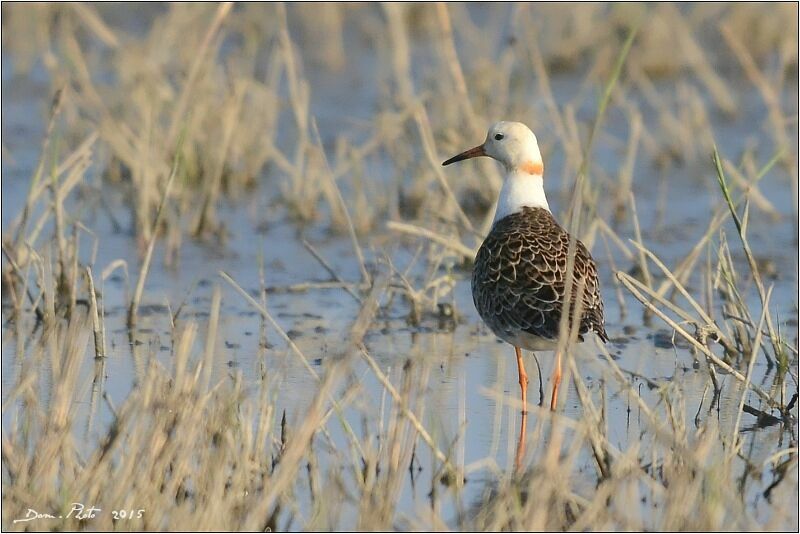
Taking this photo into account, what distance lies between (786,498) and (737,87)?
952 cm

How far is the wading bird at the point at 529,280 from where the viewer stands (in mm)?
6254

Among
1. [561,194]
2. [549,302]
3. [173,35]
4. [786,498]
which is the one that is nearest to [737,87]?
[561,194]

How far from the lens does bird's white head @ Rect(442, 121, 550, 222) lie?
7.29 m

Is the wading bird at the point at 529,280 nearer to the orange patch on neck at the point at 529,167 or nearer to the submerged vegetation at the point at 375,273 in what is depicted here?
the orange patch on neck at the point at 529,167

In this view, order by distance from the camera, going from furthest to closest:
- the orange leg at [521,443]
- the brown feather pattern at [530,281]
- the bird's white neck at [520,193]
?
the bird's white neck at [520,193]
the brown feather pattern at [530,281]
the orange leg at [521,443]

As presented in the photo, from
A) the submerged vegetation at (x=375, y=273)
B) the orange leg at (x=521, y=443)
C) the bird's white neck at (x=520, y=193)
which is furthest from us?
the bird's white neck at (x=520, y=193)

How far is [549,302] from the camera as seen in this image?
6273 millimetres

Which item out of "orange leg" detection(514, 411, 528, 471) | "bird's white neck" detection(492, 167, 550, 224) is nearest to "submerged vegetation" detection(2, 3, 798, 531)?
"orange leg" detection(514, 411, 528, 471)

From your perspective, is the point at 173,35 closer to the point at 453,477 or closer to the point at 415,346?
the point at 415,346

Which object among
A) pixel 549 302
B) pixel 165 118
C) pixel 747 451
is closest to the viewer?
pixel 747 451

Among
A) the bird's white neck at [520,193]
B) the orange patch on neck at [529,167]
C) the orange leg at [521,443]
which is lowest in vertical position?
the orange leg at [521,443]

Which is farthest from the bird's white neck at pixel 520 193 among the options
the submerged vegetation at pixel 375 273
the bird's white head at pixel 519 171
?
the submerged vegetation at pixel 375 273

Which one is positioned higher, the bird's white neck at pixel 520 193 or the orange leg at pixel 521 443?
the bird's white neck at pixel 520 193

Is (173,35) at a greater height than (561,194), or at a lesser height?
greater
